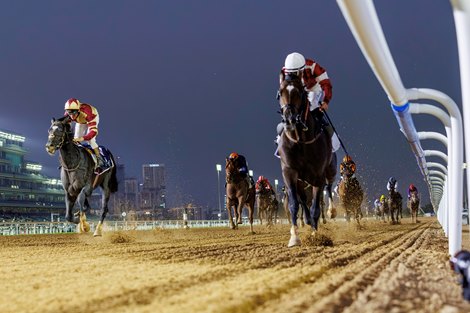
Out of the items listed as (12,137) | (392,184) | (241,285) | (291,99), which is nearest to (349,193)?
(392,184)

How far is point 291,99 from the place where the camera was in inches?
351

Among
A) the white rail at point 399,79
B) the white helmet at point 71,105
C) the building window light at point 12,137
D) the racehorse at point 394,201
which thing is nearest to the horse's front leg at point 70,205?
the white helmet at point 71,105

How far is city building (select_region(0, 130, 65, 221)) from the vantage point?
8000cm

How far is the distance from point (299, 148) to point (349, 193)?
12.8 metres

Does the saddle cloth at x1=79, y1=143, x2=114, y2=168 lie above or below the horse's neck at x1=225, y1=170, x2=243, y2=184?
above

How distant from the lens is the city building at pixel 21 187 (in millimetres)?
80000

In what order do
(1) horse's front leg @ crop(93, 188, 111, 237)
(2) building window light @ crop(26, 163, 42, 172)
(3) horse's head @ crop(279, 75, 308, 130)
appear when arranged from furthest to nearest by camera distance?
1. (2) building window light @ crop(26, 163, 42, 172)
2. (1) horse's front leg @ crop(93, 188, 111, 237)
3. (3) horse's head @ crop(279, 75, 308, 130)

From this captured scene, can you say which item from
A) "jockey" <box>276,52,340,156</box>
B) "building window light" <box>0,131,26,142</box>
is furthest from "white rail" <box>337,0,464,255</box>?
"building window light" <box>0,131,26,142</box>

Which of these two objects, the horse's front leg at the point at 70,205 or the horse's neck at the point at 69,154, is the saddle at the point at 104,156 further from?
the horse's front leg at the point at 70,205

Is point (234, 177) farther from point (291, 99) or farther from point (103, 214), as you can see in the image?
point (291, 99)

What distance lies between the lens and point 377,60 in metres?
4.73

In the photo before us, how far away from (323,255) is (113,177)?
393 inches

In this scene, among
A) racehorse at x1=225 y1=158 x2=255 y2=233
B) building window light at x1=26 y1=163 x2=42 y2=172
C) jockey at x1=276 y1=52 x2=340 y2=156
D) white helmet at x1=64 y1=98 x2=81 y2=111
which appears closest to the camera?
jockey at x1=276 y1=52 x2=340 y2=156

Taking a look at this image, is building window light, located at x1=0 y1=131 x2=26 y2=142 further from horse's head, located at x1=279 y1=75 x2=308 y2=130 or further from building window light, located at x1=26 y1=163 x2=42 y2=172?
horse's head, located at x1=279 y1=75 x2=308 y2=130
